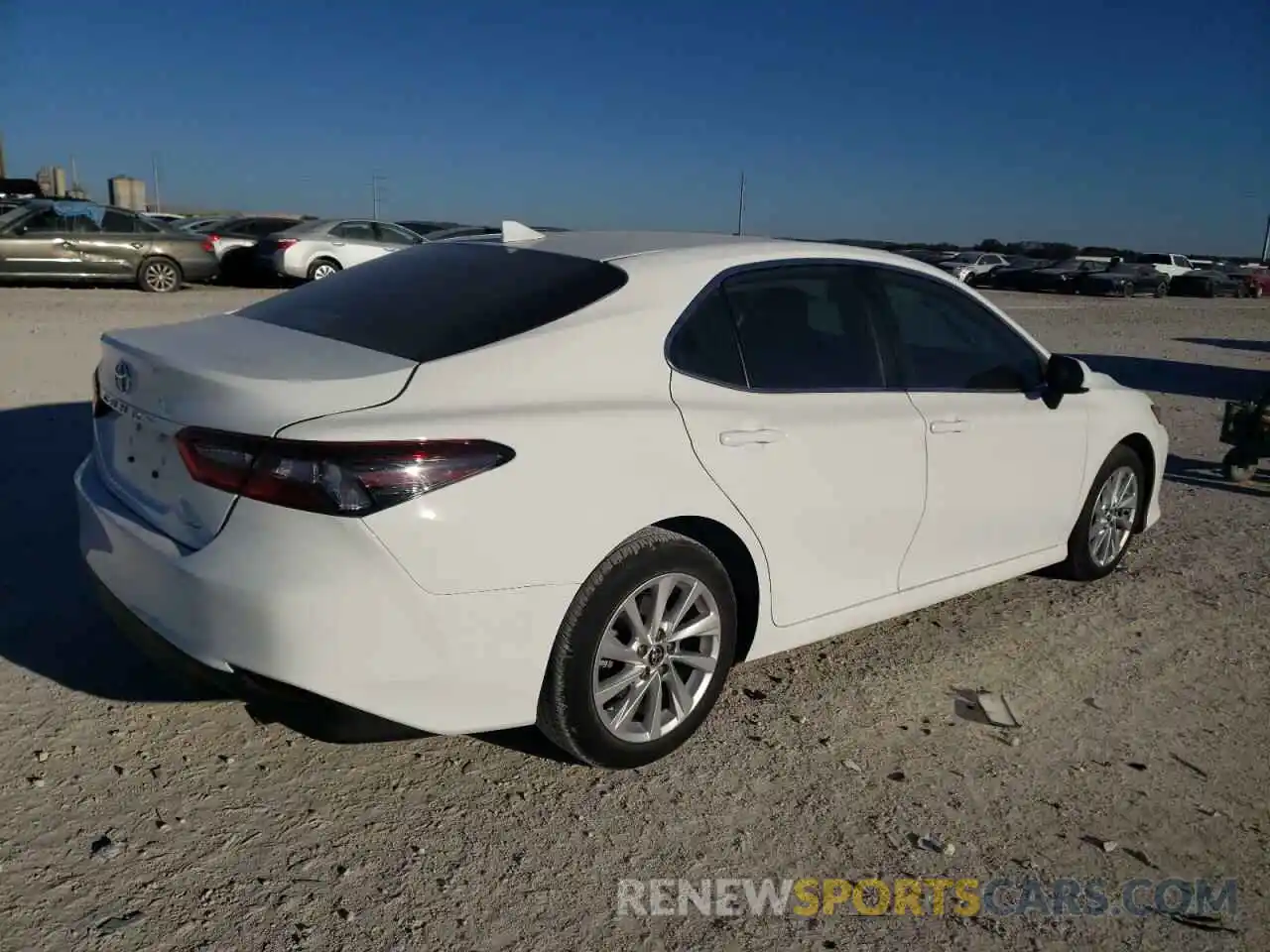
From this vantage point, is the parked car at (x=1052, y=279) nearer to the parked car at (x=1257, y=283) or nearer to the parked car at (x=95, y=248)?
the parked car at (x=1257, y=283)

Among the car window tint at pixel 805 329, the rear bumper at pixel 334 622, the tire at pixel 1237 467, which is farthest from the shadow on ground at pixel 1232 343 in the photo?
the rear bumper at pixel 334 622

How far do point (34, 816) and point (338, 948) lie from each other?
1017 millimetres

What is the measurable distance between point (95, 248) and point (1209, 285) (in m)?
40.3

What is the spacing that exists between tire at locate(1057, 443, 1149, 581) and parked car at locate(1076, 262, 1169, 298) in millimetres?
36094

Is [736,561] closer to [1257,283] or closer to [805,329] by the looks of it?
[805,329]

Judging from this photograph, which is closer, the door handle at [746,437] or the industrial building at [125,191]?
the door handle at [746,437]

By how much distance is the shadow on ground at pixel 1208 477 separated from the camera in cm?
697

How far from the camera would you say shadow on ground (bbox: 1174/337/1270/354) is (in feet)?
59.9

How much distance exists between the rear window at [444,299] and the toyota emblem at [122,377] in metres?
0.51

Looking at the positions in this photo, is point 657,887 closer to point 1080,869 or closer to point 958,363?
point 1080,869

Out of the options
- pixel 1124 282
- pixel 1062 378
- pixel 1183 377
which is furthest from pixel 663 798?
pixel 1124 282

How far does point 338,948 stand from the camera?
91.5 inches

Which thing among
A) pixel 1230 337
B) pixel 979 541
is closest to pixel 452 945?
pixel 979 541

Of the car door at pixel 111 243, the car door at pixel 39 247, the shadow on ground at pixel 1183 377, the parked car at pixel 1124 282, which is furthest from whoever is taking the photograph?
the parked car at pixel 1124 282
